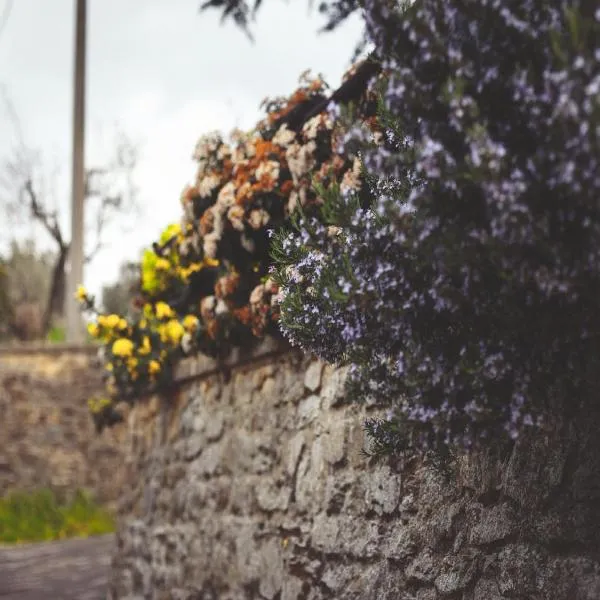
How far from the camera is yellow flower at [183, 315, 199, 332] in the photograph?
5.23m

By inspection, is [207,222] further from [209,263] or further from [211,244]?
[209,263]

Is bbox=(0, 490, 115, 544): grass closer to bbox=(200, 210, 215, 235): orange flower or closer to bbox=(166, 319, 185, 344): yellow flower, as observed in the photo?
bbox=(166, 319, 185, 344): yellow flower

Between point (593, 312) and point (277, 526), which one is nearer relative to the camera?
point (593, 312)

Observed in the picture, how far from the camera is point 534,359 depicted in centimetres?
207

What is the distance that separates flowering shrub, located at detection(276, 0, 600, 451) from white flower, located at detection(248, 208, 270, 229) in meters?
1.55

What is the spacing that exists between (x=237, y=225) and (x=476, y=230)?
7.58 feet

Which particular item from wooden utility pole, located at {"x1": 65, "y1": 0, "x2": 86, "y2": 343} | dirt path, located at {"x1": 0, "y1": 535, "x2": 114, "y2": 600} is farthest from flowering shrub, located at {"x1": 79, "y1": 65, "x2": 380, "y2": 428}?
wooden utility pole, located at {"x1": 65, "y1": 0, "x2": 86, "y2": 343}

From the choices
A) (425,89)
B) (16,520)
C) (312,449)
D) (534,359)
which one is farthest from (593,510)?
(16,520)

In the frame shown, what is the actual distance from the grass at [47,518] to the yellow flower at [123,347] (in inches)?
247

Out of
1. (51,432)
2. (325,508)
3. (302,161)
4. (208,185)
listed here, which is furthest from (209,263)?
(51,432)

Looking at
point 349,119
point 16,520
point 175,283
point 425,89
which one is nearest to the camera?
point 425,89

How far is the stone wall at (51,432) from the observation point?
1270 centimetres

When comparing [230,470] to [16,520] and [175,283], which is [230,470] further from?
[16,520]

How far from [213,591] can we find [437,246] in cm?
329
